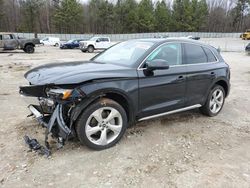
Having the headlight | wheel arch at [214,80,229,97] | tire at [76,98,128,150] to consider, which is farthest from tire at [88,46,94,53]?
the headlight

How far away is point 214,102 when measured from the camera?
5383 mm

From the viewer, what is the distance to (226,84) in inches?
218

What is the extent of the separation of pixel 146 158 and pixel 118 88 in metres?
1.05

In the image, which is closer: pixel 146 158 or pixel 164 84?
pixel 146 158

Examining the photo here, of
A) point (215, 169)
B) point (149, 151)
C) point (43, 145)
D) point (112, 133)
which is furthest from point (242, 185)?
point (43, 145)

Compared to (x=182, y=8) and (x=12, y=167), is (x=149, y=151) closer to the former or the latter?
(x=12, y=167)

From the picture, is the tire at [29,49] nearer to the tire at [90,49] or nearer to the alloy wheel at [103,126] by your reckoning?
the tire at [90,49]

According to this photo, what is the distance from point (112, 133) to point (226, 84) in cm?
295

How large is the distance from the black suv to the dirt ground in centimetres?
34

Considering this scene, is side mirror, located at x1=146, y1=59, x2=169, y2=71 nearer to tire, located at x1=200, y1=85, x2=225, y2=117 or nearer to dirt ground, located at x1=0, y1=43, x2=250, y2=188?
dirt ground, located at x1=0, y1=43, x2=250, y2=188

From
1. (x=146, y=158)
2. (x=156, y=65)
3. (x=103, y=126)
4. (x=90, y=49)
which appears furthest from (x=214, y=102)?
(x=90, y=49)

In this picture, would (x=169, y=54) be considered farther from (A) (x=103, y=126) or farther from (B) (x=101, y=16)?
(B) (x=101, y=16)

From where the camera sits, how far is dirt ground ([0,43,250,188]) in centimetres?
309

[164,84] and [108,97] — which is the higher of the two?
[164,84]
